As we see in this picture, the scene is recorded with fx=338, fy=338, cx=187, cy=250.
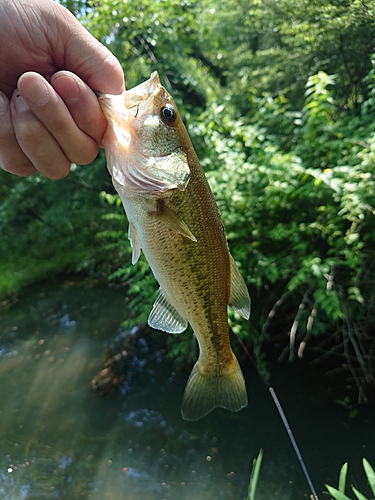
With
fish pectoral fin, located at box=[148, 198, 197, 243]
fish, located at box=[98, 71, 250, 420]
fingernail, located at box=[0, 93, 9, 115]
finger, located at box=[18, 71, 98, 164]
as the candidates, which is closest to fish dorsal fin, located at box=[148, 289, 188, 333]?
fish, located at box=[98, 71, 250, 420]

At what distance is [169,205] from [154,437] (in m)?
3.20

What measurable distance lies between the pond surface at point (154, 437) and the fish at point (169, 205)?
225 centimetres

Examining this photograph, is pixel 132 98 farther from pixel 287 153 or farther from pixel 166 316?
pixel 287 153

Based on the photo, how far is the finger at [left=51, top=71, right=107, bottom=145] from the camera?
1.29m

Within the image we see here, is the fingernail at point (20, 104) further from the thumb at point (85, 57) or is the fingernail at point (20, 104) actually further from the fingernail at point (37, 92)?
the thumb at point (85, 57)

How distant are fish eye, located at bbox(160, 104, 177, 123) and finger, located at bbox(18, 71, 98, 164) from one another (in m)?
0.36

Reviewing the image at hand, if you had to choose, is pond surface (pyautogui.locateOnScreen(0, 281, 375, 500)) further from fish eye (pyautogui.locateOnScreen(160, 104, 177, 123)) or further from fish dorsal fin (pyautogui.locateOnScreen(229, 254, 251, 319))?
fish eye (pyautogui.locateOnScreen(160, 104, 177, 123))

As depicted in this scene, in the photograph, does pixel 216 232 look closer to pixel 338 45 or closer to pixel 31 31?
pixel 31 31

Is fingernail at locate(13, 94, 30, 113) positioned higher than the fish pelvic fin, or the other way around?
fingernail at locate(13, 94, 30, 113)

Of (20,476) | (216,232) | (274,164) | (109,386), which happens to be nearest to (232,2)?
(274,164)

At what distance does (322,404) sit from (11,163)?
142 inches

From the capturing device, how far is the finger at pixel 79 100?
129cm

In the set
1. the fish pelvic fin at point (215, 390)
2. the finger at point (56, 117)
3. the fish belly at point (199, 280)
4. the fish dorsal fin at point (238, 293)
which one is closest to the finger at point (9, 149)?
the finger at point (56, 117)

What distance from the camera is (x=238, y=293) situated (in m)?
1.47
